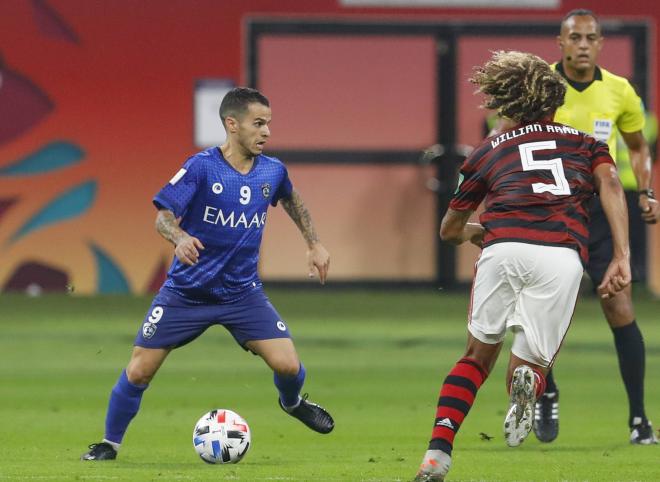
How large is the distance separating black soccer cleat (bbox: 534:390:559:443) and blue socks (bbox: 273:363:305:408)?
128 cm

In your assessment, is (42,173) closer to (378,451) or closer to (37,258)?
(37,258)

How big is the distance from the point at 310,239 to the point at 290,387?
71 centimetres

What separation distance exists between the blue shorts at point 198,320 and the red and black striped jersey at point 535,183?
4.69ft

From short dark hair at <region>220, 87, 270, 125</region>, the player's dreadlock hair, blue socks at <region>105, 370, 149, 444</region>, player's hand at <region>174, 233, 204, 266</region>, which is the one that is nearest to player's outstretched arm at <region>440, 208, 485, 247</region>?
the player's dreadlock hair

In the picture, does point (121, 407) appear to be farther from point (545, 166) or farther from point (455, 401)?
point (545, 166)

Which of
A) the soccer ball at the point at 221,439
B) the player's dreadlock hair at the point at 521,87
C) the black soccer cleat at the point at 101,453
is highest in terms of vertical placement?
the player's dreadlock hair at the point at 521,87

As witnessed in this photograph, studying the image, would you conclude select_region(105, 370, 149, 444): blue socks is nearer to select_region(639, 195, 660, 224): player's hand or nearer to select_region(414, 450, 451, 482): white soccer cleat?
select_region(414, 450, 451, 482): white soccer cleat

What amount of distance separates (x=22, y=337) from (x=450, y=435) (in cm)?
835

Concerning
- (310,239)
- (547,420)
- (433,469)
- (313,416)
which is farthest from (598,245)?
(433,469)

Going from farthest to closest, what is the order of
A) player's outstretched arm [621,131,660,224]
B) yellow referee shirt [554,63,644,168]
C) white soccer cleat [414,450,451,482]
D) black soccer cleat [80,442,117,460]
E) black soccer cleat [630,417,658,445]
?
yellow referee shirt [554,63,644,168], player's outstretched arm [621,131,660,224], black soccer cleat [630,417,658,445], black soccer cleat [80,442,117,460], white soccer cleat [414,450,451,482]

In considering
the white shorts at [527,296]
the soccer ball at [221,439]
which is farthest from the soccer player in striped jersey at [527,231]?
the soccer ball at [221,439]

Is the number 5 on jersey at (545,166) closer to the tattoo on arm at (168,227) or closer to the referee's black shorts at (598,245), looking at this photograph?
the tattoo on arm at (168,227)

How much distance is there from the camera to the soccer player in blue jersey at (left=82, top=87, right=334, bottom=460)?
7477mm

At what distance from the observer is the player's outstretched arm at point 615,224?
6387mm
